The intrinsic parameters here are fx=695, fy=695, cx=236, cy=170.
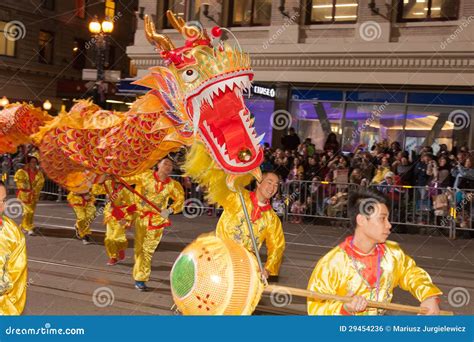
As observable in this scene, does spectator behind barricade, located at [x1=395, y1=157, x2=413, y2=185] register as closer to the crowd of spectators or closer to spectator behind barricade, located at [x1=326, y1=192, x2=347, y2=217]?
the crowd of spectators

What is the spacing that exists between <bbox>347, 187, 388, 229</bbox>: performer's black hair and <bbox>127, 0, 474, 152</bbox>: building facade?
491 inches

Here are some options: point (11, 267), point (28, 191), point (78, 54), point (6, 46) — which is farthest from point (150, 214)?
point (78, 54)

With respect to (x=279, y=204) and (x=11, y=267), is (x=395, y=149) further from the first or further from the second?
(x=11, y=267)

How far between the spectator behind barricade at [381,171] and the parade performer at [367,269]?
8665mm

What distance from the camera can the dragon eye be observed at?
6172 mm

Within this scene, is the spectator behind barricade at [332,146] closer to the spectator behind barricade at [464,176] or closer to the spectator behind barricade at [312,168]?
the spectator behind barricade at [312,168]

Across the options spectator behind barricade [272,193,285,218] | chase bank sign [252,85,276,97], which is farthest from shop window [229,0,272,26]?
spectator behind barricade [272,193,285,218]

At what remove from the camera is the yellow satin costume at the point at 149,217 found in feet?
25.4

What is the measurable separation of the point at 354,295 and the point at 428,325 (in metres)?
0.49

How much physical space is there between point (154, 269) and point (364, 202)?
5.55 metres

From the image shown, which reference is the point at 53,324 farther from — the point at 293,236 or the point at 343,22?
the point at 343,22

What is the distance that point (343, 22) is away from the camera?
58.2 ft

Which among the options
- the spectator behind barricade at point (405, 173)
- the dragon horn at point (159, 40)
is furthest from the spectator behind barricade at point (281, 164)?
the dragon horn at point (159, 40)

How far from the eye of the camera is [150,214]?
801 cm
